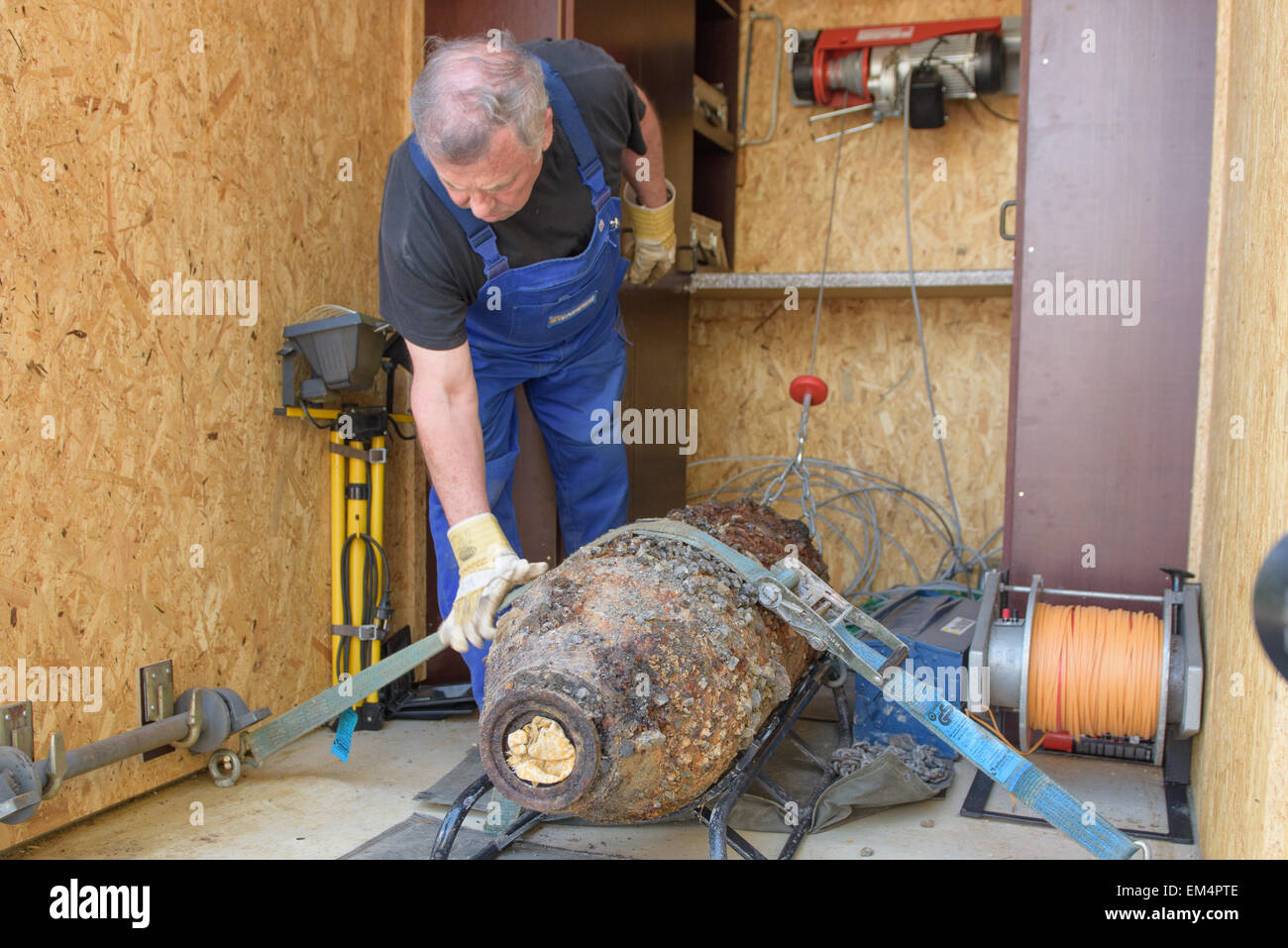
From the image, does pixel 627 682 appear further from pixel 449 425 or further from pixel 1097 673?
pixel 1097 673

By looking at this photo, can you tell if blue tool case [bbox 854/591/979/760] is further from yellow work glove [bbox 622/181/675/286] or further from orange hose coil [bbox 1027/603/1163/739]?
yellow work glove [bbox 622/181/675/286]

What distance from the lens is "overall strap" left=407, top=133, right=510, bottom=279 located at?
2197 mm

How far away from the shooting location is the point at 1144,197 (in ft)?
8.19

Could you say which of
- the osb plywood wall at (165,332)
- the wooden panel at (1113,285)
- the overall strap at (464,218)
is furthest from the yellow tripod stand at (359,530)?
the wooden panel at (1113,285)

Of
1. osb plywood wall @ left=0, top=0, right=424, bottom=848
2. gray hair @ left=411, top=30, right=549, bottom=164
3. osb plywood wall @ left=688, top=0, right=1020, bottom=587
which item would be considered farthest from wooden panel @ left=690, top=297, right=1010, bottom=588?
gray hair @ left=411, top=30, right=549, bottom=164

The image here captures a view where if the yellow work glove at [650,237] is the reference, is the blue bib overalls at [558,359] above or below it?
below

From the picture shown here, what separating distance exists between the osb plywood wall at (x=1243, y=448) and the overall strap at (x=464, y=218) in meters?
1.48

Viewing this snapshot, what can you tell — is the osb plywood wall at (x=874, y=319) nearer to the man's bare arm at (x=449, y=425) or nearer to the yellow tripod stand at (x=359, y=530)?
the yellow tripod stand at (x=359, y=530)

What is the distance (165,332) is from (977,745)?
1978 mm

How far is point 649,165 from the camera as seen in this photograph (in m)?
2.81

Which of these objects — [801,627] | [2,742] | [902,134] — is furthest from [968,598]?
[2,742]

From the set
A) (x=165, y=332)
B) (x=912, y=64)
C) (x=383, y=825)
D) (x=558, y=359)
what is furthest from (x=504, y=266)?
(x=912, y=64)

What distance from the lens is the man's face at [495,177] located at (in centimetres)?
197

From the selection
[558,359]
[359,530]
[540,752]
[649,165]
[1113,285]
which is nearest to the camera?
[540,752]
